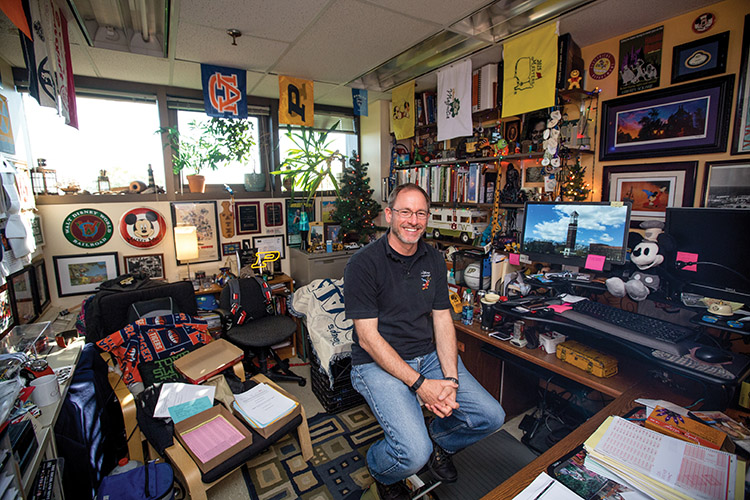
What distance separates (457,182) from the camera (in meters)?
2.94

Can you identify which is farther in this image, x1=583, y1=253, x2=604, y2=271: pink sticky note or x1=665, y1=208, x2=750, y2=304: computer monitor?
x1=583, y1=253, x2=604, y2=271: pink sticky note

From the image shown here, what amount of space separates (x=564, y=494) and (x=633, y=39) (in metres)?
2.39

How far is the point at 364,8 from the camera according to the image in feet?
6.23

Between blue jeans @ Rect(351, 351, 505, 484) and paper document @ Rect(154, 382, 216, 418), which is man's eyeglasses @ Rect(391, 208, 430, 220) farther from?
paper document @ Rect(154, 382, 216, 418)

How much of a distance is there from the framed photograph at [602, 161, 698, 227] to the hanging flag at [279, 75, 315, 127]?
7.82 feet

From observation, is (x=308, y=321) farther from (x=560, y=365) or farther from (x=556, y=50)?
(x=556, y=50)

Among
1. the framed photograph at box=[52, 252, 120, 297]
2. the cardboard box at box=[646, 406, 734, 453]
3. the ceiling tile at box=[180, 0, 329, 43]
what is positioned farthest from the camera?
the framed photograph at box=[52, 252, 120, 297]

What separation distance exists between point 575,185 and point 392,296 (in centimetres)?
140

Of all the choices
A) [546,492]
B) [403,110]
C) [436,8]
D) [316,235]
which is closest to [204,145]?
[316,235]

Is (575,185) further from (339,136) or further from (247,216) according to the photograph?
(247,216)

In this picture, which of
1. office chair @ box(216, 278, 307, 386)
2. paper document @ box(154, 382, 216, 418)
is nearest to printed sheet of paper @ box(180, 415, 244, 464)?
paper document @ box(154, 382, 216, 418)

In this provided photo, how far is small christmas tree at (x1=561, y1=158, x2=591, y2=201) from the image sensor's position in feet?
7.15

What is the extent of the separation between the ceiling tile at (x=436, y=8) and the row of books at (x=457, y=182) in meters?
1.09

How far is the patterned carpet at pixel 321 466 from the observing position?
1833 millimetres
